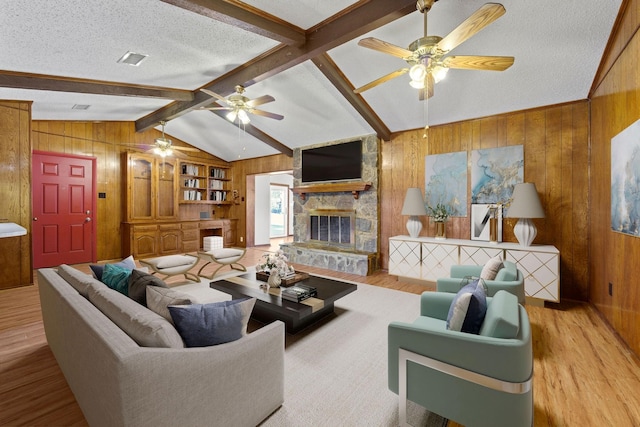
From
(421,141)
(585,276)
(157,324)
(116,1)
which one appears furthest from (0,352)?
(585,276)

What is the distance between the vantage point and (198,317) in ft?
4.58

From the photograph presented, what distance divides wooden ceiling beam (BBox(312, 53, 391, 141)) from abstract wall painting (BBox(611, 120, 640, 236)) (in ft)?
9.41

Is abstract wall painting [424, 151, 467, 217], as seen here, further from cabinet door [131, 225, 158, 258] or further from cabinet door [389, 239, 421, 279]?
cabinet door [131, 225, 158, 258]

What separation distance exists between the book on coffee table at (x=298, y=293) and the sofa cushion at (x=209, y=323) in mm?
1095

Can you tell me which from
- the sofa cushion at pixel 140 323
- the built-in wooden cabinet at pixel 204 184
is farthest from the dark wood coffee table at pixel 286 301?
the built-in wooden cabinet at pixel 204 184

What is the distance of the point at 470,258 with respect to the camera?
3.79 m

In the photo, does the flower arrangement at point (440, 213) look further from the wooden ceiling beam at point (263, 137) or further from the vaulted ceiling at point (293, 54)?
the wooden ceiling beam at point (263, 137)

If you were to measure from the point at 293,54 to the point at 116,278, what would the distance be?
2.84 meters

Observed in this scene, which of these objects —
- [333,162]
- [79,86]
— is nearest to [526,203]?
[333,162]

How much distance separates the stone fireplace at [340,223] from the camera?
16.9 ft

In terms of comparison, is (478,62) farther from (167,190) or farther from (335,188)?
(167,190)

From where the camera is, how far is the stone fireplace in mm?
5148

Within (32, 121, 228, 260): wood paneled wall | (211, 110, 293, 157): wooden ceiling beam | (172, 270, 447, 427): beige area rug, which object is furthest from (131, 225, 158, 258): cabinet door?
(172, 270, 447, 427): beige area rug

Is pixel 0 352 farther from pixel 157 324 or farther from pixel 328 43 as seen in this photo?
pixel 328 43
